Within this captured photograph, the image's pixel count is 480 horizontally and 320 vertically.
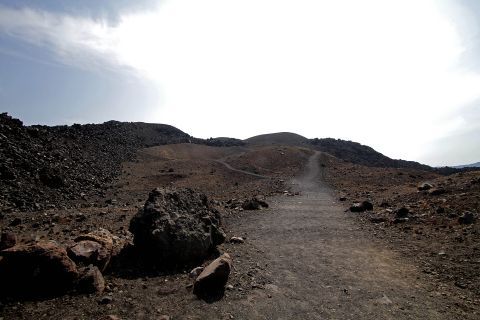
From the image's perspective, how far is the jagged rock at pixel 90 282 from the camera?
25.8ft

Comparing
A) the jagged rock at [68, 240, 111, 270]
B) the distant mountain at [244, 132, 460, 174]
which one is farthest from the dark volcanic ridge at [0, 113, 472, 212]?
the distant mountain at [244, 132, 460, 174]

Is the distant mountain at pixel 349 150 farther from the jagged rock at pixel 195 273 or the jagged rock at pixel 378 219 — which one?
the jagged rock at pixel 195 273

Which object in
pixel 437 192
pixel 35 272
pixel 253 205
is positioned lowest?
pixel 35 272

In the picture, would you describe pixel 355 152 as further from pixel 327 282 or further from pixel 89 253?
pixel 89 253

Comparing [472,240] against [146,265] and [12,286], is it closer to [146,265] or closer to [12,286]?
[146,265]

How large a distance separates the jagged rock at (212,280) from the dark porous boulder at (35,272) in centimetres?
275

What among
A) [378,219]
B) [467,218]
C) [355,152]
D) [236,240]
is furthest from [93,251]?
[355,152]

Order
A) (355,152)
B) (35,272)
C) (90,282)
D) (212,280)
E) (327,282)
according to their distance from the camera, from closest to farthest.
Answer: (35,272) → (90,282) → (212,280) → (327,282) → (355,152)

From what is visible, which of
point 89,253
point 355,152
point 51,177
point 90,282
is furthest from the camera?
point 355,152

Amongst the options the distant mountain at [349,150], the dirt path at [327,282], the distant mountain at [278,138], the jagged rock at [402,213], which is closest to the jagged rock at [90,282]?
the dirt path at [327,282]

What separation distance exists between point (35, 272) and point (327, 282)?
22.4 feet

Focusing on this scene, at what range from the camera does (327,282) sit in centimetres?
930

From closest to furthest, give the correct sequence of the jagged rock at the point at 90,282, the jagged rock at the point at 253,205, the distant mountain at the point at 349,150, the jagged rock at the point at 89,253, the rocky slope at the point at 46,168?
1. the jagged rock at the point at 90,282
2. the jagged rock at the point at 89,253
3. the rocky slope at the point at 46,168
4. the jagged rock at the point at 253,205
5. the distant mountain at the point at 349,150

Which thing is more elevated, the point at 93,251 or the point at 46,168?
the point at 46,168
